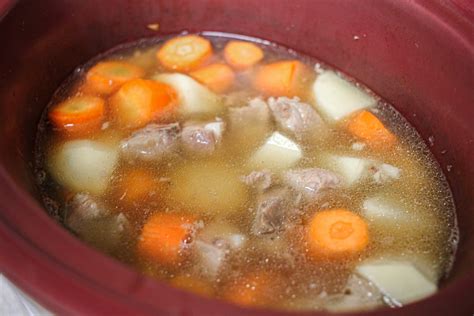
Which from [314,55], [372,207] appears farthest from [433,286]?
[314,55]

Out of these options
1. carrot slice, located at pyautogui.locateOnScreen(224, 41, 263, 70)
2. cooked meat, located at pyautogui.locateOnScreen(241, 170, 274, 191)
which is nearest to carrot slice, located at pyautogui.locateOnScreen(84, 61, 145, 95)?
carrot slice, located at pyautogui.locateOnScreen(224, 41, 263, 70)

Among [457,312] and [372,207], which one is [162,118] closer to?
[372,207]

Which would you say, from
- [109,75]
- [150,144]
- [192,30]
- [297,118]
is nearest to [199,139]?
[150,144]

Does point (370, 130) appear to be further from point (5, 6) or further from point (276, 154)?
point (5, 6)

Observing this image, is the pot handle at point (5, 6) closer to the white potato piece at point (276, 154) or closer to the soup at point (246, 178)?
the soup at point (246, 178)

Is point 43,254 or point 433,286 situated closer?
point 43,254

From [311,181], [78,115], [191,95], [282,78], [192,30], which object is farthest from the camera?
[192,30]

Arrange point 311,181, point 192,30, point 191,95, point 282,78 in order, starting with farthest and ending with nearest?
point 192,30 → point 282,78 → point 191,95 → point 311,181
